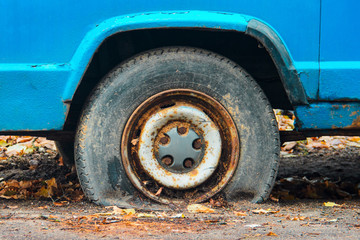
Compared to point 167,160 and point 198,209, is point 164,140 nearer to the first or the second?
point 167,160

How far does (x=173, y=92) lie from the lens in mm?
2756

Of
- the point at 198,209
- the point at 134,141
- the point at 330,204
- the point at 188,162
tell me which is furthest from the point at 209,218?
the point at 330,204

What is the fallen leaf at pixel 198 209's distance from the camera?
264 centimetres

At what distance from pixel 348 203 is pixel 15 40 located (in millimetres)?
2222

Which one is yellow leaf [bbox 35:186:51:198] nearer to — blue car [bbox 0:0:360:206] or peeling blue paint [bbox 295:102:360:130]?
blue car [bbox 0:0:360:206]

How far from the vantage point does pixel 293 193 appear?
3.52m

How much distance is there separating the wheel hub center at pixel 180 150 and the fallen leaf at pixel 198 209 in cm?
20

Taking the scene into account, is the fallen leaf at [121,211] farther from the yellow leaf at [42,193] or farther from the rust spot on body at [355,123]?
the rust spot on body at [355,123]

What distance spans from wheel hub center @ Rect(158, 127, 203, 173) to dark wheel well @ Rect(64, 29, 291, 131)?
1.79 feet

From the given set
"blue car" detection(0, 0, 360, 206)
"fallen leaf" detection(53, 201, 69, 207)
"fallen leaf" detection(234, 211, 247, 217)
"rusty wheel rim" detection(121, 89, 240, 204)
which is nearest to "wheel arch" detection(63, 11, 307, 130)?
"blue car" detection(0, 0, 360, 206)

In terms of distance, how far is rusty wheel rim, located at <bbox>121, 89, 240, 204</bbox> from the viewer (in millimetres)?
2717

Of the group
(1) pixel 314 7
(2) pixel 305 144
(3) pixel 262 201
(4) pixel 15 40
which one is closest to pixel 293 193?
(3) pixel 262 201

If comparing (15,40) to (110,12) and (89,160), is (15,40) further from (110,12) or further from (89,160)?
(89,160)

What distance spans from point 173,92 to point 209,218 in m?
0.73
